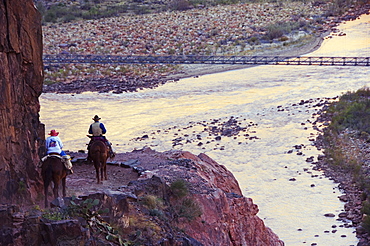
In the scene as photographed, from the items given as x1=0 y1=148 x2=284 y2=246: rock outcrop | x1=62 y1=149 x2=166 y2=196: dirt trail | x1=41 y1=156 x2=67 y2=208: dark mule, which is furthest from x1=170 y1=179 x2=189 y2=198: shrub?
x1=41 y1=156 x2=67 y2=208: dark mule

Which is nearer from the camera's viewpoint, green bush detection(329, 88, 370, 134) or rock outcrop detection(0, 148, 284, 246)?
rock outcrop detection(0, 148, 284, 246)

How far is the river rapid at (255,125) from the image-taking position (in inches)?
923

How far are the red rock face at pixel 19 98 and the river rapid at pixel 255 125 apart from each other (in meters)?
9.67

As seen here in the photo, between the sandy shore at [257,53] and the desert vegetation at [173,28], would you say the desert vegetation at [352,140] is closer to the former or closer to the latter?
the sandy shore at [257,53]

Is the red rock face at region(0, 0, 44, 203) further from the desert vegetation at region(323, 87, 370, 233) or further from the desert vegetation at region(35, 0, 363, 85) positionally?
the desert vegetation at region(35, 0, 363, 85)

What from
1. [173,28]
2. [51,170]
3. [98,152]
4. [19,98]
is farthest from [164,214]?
[173,28]

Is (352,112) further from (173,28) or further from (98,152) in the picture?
(173,28)

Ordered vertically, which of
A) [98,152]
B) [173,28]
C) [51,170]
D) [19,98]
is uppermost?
[19,98]

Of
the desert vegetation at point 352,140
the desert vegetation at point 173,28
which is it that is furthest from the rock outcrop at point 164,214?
the desert vegetation at point 173,28

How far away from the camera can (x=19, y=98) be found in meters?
13.4

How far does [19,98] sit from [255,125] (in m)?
21.6

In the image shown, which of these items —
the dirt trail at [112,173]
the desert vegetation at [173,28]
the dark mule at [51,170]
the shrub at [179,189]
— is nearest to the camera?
the dark mule at [51,170]

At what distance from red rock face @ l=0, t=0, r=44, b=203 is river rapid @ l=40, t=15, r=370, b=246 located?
31.7 ft

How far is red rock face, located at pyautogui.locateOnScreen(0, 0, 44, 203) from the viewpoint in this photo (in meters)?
13.0
